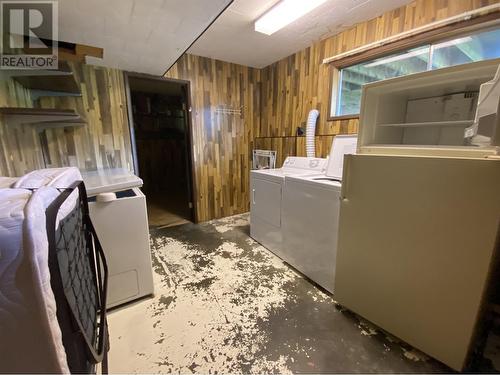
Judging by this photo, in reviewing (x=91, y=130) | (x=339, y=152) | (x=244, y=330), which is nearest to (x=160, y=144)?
(x=91, y=130)

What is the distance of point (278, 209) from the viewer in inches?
93.4

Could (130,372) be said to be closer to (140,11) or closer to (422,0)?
(140,11)

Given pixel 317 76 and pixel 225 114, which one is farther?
pixel 225 114

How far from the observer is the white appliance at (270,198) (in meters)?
2.39

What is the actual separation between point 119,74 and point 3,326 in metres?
2.86

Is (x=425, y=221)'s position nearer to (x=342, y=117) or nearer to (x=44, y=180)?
(x=342, y=117)

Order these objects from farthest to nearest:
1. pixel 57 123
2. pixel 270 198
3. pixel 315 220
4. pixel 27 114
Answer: pixel 270 198
pixel 57 123
pixel 315 220
pixel 27 114

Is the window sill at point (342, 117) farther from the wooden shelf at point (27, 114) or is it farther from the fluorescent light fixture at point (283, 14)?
the wooden shelf at point (27, 114)

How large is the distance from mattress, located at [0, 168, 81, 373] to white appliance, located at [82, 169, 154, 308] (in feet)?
3.41

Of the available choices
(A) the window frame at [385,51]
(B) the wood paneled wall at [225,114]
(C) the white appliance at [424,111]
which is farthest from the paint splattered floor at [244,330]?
(A) the window frame at [385,51]

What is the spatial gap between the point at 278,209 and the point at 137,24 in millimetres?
1929

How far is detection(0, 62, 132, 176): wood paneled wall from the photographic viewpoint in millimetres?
2218

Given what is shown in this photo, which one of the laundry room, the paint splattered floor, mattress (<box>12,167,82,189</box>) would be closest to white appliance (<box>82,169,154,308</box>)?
the laundry room

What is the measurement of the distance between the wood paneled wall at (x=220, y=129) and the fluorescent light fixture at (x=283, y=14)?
115cm
